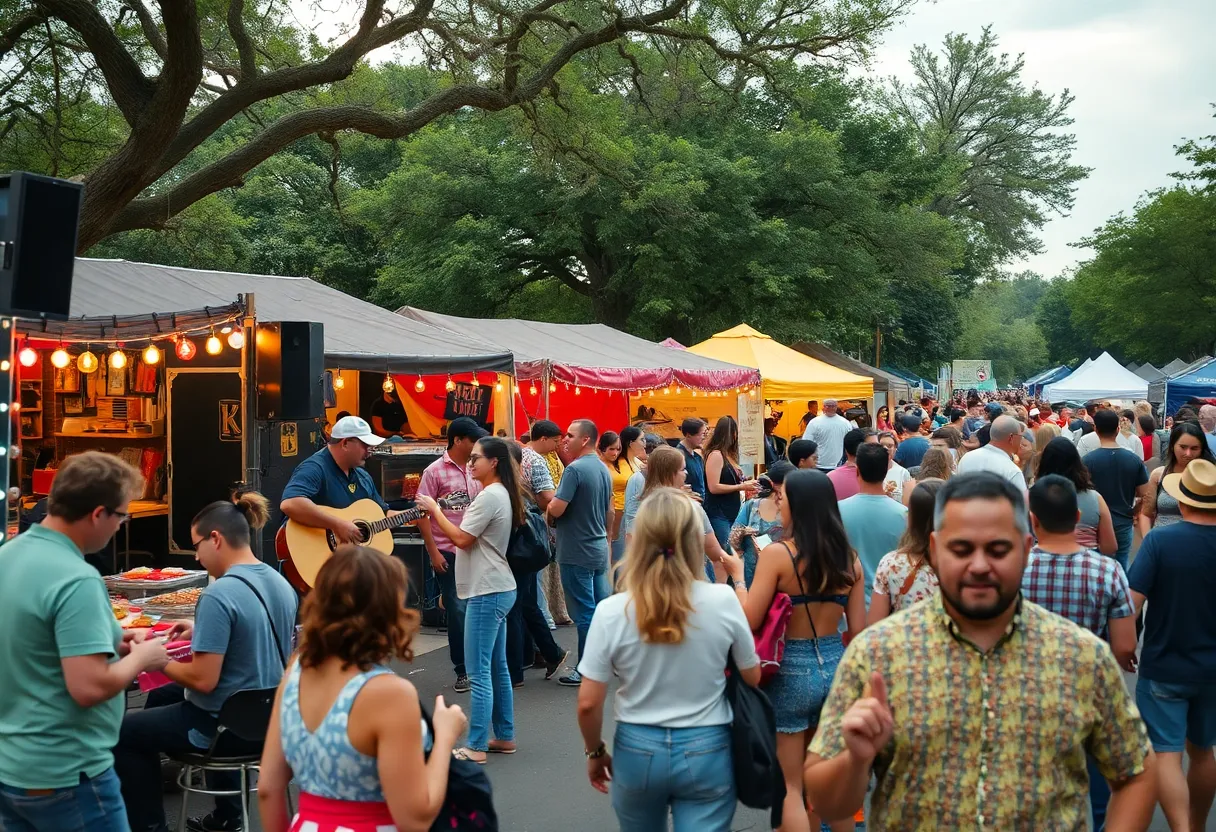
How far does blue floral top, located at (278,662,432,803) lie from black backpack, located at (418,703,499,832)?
0.24 meters

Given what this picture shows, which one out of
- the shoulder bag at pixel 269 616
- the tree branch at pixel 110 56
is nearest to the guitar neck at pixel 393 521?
the shoulder bag at pixel 269 616

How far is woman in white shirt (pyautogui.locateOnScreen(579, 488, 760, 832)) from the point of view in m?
3.61

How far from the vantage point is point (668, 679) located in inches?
143

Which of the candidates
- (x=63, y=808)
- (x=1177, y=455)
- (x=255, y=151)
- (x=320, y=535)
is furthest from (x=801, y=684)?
(x=255, y=151)

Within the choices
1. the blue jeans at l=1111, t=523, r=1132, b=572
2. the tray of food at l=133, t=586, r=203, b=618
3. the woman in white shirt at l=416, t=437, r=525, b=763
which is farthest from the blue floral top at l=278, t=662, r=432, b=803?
the blue jeans at l=1111, t=523, r=1132, b=572

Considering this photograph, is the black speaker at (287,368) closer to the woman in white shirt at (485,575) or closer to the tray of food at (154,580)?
the tray of food at (154,580)

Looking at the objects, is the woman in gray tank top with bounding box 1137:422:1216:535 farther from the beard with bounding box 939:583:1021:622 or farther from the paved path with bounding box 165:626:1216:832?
the beard with bounding box 939:583:1021:622

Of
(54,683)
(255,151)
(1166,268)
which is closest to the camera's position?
(54,683)

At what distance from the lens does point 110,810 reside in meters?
3.52

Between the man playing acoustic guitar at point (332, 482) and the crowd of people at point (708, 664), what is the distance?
0.87 meters

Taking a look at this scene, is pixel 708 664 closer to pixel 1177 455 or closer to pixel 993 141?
pixel 1177 455

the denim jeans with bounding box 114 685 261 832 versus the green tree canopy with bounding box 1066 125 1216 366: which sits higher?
the green tree canopy with bounding box 1066 125 1216 366

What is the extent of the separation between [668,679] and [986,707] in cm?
158

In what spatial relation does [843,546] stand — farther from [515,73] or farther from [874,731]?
[515,73]
